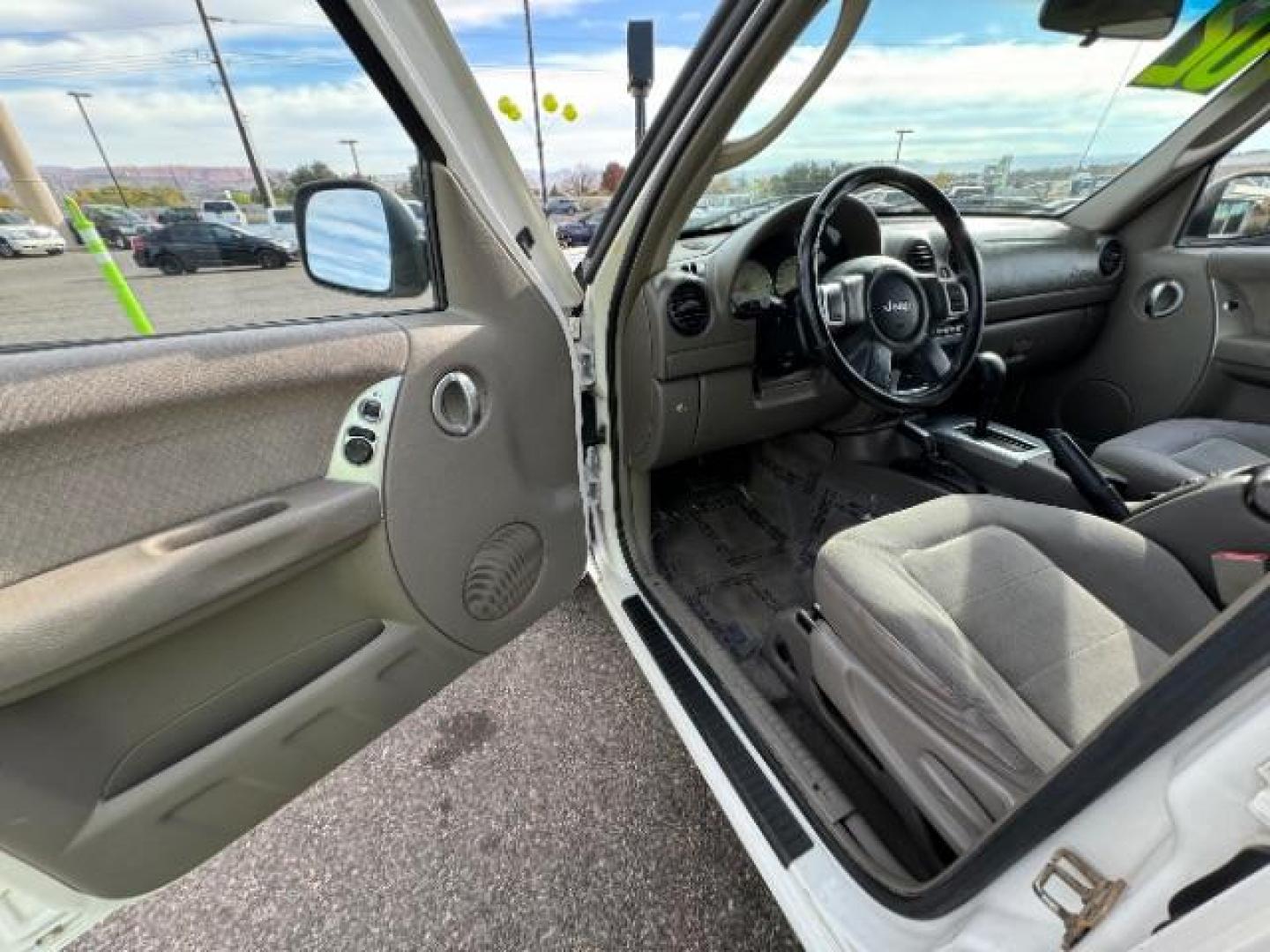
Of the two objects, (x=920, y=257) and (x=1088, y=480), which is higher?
(x=920, y=257)

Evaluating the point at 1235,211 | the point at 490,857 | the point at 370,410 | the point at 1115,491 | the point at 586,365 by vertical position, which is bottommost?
the point at 490,857

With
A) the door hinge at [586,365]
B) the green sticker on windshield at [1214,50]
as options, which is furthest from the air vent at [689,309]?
the green sticker on windshield at [1214,50]

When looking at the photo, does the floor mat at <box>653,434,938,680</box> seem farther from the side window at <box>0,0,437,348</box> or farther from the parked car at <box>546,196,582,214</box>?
the side window at <box>0,0,437,348</box>

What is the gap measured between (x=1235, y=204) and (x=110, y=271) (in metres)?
3.48

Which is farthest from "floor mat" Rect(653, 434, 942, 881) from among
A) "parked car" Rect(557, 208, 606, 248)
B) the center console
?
"parked car" Rect(557, 208, 606, 248)

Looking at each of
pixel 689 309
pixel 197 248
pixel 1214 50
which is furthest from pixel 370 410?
pixel 1214 50

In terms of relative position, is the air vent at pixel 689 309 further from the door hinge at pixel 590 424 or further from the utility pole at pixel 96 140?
the utility pole at pixel 96 140

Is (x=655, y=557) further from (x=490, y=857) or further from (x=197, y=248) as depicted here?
(x=197, y=248)

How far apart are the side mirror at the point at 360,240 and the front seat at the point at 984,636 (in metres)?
0.98

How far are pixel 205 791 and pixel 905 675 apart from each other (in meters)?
1.11

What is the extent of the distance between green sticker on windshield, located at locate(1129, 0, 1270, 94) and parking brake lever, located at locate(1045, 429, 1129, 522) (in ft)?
4.52

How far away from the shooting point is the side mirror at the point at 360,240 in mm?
1021

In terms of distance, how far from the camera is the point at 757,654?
1646mm

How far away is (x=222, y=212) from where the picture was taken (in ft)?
3.00
